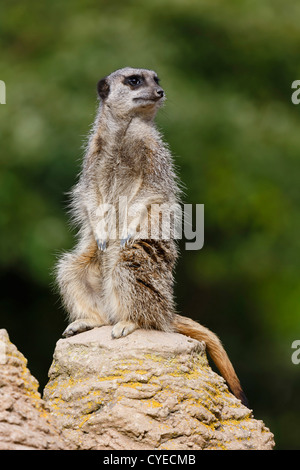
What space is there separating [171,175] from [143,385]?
1.56 m

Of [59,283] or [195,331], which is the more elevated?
[59,283]

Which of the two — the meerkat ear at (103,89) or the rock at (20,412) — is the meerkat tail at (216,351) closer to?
the rock at (20,412)

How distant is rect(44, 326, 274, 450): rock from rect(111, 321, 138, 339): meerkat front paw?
0.16 feet

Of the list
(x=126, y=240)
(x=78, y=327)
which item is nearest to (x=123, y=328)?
(x=78, y=327)

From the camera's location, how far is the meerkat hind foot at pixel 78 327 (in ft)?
14.4

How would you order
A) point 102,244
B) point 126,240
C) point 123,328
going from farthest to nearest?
1. point 102,244
2. point 126,240
3. point 123,328

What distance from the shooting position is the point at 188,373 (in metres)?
3.77

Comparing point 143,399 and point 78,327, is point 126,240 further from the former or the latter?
point 143,399

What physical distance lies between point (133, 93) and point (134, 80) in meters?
0.14

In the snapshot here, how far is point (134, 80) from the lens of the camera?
4.93m

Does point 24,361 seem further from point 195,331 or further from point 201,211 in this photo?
point 201,211
